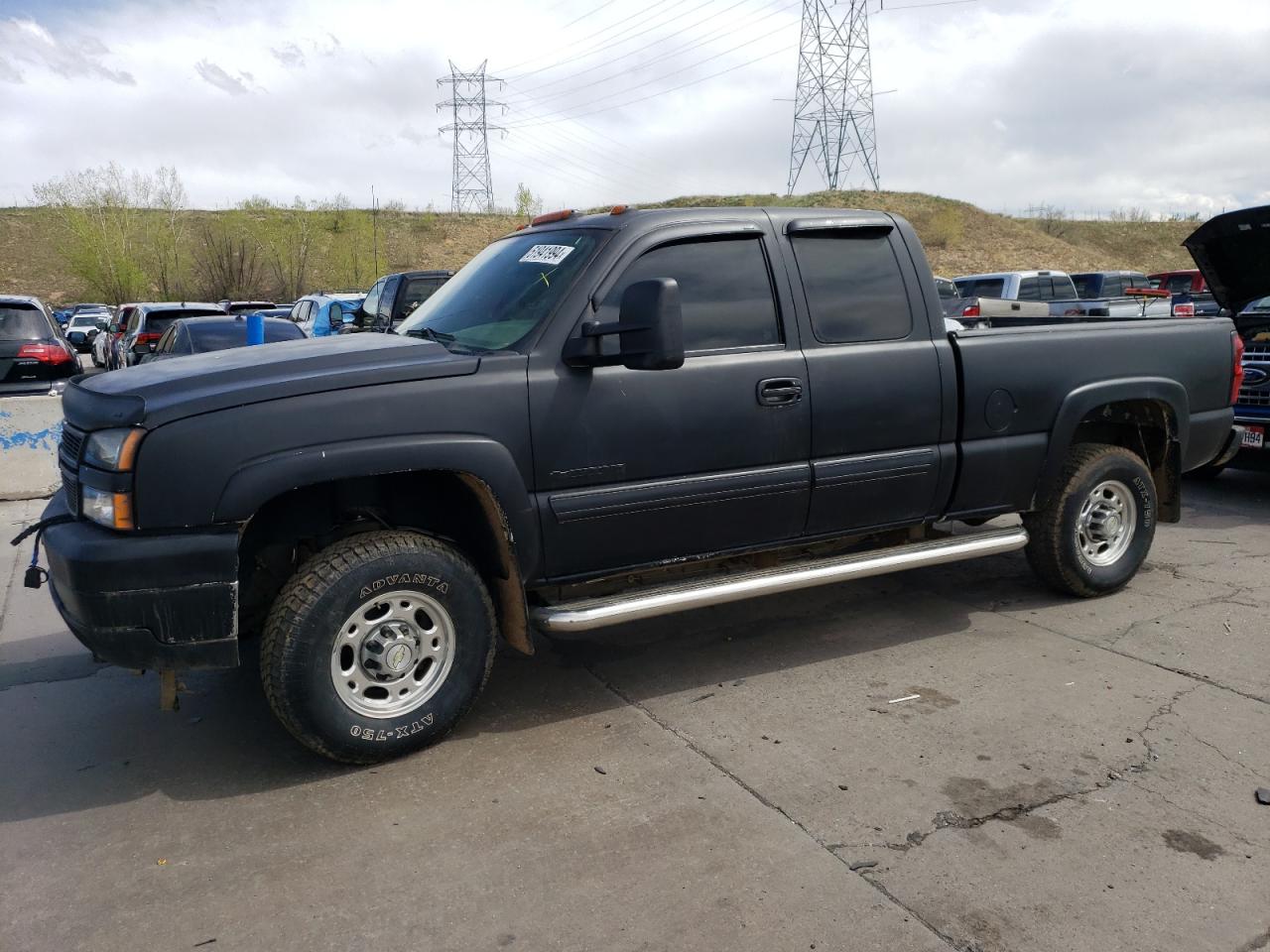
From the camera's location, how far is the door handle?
14.1ft

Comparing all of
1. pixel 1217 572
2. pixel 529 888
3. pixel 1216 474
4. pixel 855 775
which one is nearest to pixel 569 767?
pixel 529 888

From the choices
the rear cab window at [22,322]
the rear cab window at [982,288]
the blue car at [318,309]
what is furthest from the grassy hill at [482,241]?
the rear cab window at [22,322]

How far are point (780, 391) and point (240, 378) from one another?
216 centimetres

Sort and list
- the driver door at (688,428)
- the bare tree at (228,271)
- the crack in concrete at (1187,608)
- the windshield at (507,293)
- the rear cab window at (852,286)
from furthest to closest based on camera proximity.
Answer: the bare tree at (228,271) → the crack in concrete at (1187,608) → the rear cab window at (852,286) → the windshield at (507,293) → the driver door at (688,428)

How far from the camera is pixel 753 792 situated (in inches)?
141

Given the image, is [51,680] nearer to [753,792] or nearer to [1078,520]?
[753,792]

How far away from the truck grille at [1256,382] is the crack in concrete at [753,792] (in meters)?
6.50

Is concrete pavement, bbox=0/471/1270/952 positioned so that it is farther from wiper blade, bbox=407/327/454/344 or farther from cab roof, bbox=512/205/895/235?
cab roof, bbox=512/205/895/235

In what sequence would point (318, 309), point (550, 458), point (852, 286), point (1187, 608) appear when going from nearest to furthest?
point (550, 458), point (852, 286), point (1187, 608), point (318, 309)

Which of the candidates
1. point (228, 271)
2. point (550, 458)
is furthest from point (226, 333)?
point (228, 271)

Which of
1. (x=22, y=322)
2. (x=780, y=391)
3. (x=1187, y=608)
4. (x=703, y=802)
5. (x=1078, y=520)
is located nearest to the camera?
(x=703, y=802)

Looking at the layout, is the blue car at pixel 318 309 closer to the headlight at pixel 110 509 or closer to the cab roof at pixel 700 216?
the cab roof at pixel 700 216

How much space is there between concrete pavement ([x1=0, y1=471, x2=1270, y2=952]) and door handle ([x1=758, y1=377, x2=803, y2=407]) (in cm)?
129

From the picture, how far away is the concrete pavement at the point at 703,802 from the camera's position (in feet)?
9.44
